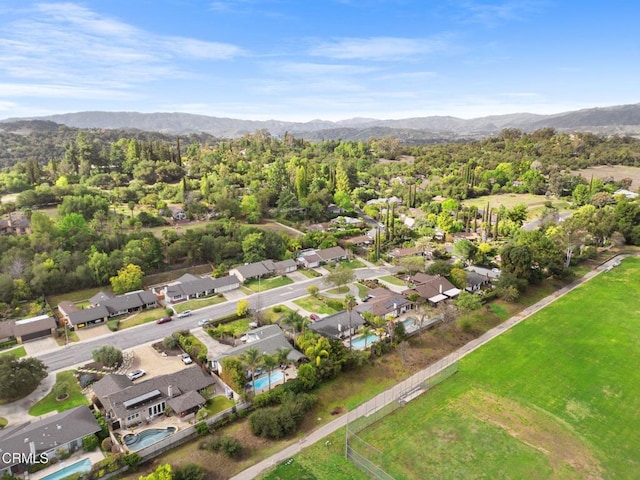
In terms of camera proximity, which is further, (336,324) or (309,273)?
(309,273)

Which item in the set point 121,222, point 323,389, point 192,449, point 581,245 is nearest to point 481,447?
point 323,389

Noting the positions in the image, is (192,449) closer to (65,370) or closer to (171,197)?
(65,370)

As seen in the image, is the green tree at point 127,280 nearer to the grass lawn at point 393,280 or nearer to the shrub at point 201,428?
the shrub at point 201,428

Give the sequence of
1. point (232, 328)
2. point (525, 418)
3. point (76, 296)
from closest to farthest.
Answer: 1. point (525, 418)
2. point (232, 328)
3. point (76, 296)

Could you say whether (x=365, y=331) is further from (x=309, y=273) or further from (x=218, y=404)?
(x=309, y=273)

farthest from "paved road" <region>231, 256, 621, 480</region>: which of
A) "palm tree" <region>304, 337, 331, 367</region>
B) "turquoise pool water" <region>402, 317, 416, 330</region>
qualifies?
"turquoise pool water" <region>402, 317, 416, 330</region>

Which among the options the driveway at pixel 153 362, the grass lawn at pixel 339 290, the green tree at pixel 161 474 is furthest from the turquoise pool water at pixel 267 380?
the grass lawn at pixel 339 290

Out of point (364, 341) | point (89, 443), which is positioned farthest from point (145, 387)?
point (364, 341)
